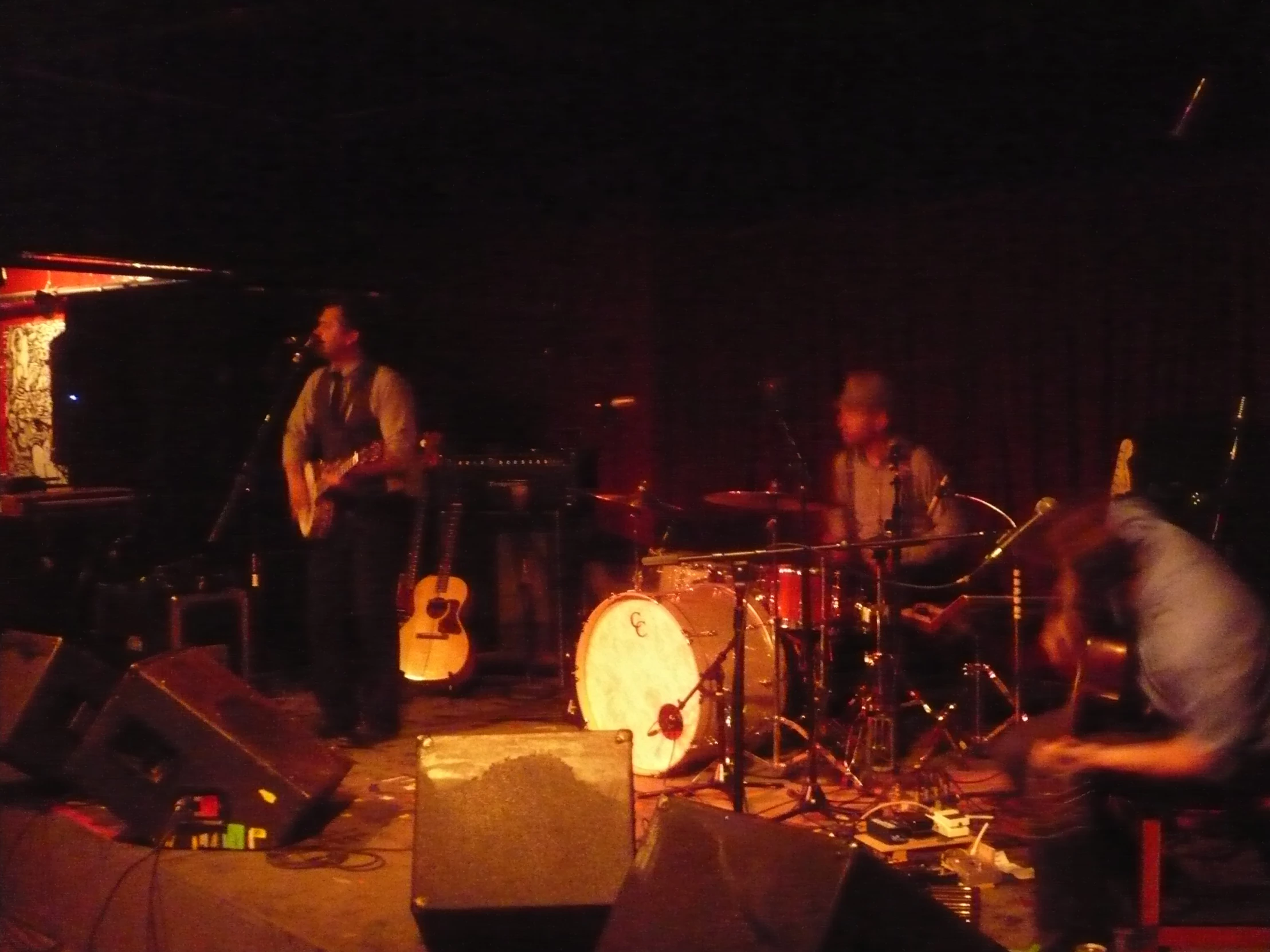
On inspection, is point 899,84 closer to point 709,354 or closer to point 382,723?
point 709,354

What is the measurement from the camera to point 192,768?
4.12 m

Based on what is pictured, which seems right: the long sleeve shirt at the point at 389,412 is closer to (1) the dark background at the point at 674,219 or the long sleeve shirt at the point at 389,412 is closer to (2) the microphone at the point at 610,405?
(1) the dark background at the point at 674,219

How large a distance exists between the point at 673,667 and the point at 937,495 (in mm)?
1223

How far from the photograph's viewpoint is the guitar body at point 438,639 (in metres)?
6.58

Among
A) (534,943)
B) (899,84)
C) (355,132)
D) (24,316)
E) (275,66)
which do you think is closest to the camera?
(534,943)

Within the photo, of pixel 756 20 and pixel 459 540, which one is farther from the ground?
pixel 756 20

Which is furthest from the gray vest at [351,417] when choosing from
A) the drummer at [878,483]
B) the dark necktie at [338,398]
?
the drummer at [878,483]

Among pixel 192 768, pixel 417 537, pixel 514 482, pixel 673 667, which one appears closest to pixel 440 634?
pixel 417 537

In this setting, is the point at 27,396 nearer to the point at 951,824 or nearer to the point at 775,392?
the point at 775,392

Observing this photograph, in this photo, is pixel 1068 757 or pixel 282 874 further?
pixel 282 874

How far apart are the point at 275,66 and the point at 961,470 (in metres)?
3.72

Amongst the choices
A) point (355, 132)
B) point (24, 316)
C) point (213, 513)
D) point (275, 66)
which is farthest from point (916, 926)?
point (24, 316)

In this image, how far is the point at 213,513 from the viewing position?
24.7 feet

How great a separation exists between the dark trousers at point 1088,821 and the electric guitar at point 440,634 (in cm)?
387
